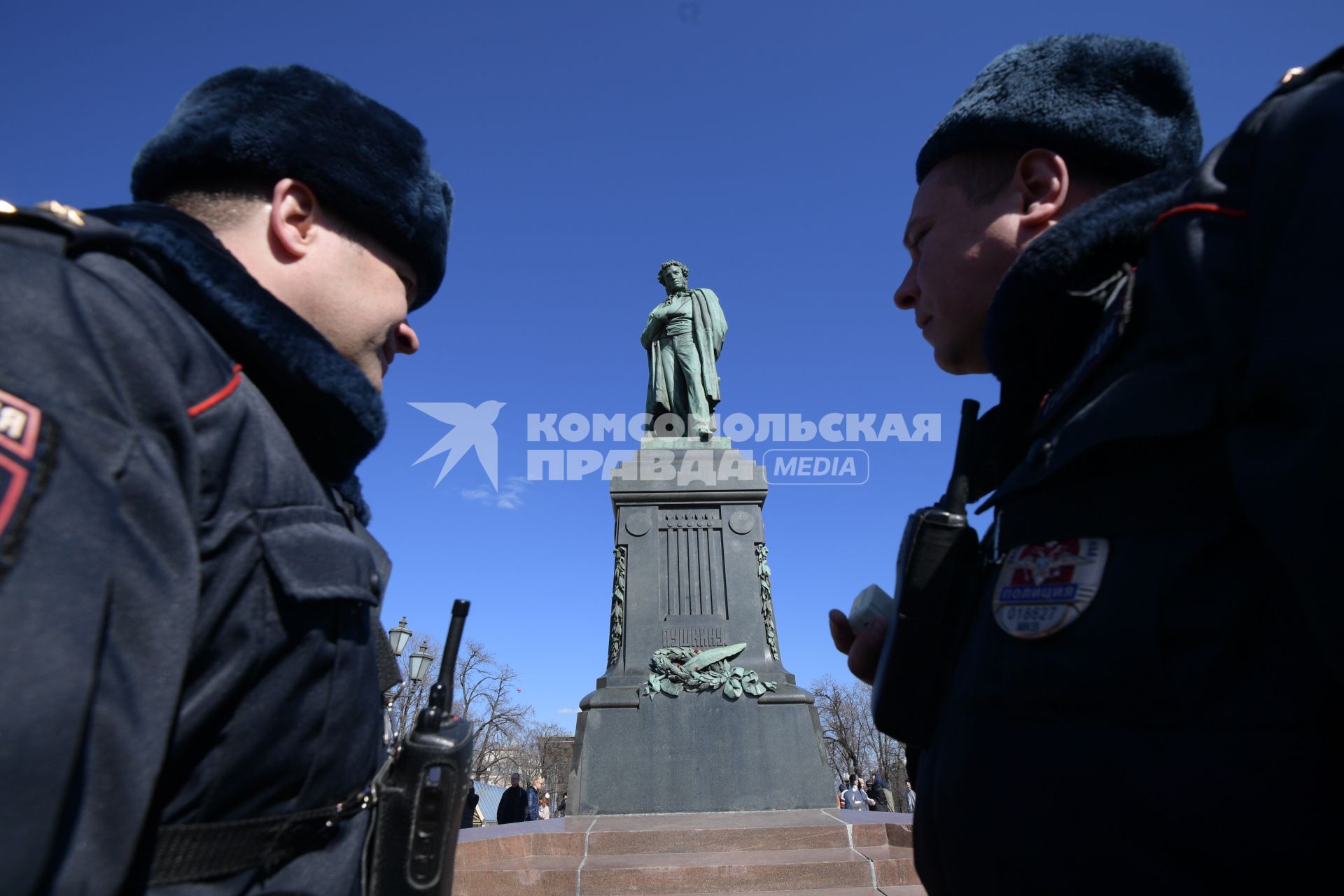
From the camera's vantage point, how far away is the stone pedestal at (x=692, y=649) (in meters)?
7.64

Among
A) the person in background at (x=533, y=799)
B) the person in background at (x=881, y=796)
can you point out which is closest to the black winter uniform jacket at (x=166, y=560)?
the person in background at (x=533, y=799)

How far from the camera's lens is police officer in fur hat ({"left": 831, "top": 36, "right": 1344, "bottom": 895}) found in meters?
0.86

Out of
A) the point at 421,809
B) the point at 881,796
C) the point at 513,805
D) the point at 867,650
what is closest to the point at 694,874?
the point at 867,650

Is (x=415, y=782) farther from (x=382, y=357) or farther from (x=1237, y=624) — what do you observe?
(x=1237, y=624)

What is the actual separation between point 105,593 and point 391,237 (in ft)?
3.48

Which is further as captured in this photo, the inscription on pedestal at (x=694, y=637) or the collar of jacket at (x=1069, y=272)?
the inscription on pedestal at (x=694, y=637)

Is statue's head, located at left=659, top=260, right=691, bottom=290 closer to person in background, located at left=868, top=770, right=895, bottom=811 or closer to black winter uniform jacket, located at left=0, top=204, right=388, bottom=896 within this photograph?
black winter uniform jacket, located at left=0, top=204, right=388, bottom=896

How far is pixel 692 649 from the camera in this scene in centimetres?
834

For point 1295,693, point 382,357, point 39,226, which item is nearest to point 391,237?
point 382,357

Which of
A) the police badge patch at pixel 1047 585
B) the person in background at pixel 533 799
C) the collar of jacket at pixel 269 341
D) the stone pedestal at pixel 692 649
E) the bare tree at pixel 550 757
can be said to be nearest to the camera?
the police badge patch at pixel 1047 585

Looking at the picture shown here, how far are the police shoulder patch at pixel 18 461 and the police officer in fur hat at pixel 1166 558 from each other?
128 centimetres

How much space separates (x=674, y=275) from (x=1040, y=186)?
988 centimetres

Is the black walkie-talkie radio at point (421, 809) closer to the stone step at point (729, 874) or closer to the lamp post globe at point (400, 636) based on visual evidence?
the stone step at point (729, 874)

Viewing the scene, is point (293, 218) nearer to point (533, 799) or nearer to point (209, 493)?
point (209, 493)
